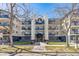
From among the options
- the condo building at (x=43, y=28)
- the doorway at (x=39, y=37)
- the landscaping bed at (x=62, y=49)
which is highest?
the condo building at (x=43, y=28)

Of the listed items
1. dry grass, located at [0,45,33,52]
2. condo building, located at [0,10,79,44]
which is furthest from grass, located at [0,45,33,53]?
condo building, located at [0,10,79,44]

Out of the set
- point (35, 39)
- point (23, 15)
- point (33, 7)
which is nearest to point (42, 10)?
point (33, 7)

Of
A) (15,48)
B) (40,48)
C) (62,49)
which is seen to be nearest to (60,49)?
Answer: (62,49)

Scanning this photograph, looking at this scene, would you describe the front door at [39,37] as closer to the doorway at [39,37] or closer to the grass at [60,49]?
the doorway at [39,37]

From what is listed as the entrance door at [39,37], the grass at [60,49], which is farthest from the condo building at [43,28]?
the grass at [60,49]

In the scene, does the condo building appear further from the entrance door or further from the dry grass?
the dry grass

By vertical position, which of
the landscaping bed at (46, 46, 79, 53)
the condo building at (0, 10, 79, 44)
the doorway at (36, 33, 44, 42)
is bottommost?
the landscaping bed at (46, 46, 79, 53)

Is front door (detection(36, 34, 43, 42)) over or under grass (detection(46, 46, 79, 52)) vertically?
over

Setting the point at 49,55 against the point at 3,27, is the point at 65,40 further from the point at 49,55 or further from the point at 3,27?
the point at 3,27

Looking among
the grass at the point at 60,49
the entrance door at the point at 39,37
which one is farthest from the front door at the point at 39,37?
the grass at the point at 60,49

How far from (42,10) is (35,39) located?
0.43 metres

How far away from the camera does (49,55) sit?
228cm

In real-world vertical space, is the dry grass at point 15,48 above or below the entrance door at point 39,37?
below

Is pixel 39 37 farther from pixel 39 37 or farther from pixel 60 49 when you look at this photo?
pixel 60 49
